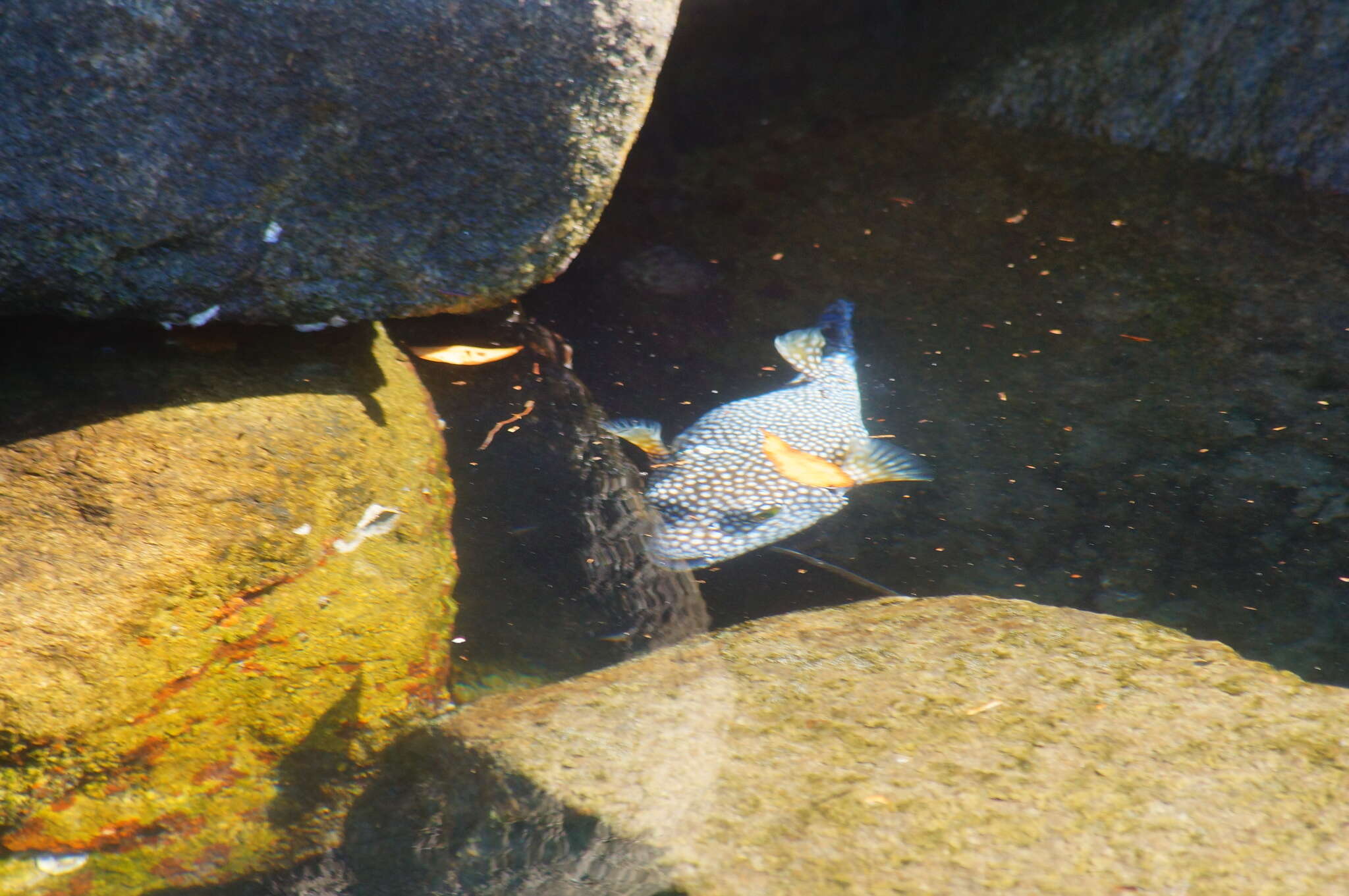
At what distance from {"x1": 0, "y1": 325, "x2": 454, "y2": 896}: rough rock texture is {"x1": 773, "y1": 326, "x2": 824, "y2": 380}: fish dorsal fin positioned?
52.0 inches

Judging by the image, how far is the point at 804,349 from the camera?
327 centimetres

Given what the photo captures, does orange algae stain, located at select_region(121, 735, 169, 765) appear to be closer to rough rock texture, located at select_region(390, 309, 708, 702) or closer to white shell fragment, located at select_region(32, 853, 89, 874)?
white shell fragment, located at select_region(32, 853, 89, 874)

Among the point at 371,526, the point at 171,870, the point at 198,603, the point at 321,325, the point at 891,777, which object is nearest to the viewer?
the point at 891,777

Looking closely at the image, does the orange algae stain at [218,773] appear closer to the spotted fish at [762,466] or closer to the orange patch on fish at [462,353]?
the spotted fish at [762,466]

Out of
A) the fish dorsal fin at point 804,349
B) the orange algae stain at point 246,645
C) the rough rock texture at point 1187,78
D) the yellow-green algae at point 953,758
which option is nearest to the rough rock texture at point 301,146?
the fish dorsal fin at point 804,349

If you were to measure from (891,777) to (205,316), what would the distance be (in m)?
2.25

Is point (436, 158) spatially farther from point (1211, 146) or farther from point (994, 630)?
point (1211, 146)

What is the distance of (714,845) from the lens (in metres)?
1.50

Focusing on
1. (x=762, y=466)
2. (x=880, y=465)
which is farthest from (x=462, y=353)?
(x=880, y=465)

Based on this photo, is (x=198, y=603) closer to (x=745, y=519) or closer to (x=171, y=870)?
(x=171, y=870)

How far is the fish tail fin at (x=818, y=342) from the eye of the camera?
321 cm

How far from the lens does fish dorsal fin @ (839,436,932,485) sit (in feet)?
9.10

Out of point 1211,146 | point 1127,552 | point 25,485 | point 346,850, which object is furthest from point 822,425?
point 1211,146

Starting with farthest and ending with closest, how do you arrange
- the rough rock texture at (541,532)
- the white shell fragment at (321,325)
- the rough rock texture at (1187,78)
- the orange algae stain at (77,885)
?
the rough rock texture at (1187,78) → the white shell fragment at (321,325) → the rough rock texture at (541,532) → the orange algae stain at (77,885)
